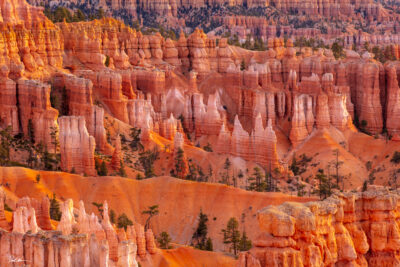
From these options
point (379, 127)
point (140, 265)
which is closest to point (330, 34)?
point (379, 127)

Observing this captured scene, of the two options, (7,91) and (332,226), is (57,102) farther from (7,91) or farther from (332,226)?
(332,226)

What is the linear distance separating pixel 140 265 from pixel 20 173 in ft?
65.5

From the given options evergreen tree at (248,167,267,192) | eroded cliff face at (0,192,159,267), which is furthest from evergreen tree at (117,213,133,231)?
eroded cliff face at (0,192,159,267)

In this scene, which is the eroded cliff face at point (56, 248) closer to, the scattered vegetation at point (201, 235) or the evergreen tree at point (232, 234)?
the evergreen tree at point (232, 234)

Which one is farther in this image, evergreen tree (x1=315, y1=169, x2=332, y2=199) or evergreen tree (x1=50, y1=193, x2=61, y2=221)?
evergreen tree (x1=315, y1=169, x2=332, y2=199)

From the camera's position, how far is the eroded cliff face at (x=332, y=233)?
1869 inches

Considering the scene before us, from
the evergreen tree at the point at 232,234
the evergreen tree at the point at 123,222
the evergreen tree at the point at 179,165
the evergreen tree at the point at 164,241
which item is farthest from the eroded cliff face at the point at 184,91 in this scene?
the evergreen tree at the point at 164,241

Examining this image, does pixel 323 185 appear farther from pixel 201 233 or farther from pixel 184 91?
pixel 184 91

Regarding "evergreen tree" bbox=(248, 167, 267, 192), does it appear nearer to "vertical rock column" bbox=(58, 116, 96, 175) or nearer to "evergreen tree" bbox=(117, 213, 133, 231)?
"vertical rock column" bbox=(58, 116, 96, 175)

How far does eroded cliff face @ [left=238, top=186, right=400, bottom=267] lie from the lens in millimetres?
47469

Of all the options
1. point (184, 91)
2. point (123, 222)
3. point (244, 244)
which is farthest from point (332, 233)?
point (184, 91)

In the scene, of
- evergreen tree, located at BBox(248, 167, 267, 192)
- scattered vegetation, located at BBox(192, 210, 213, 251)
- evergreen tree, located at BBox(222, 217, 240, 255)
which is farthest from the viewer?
evergreen tree, located at BBox(248, 167, 267, 192)

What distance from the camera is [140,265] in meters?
62.1

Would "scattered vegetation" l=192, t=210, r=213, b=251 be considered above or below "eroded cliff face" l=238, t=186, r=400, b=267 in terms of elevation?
below
